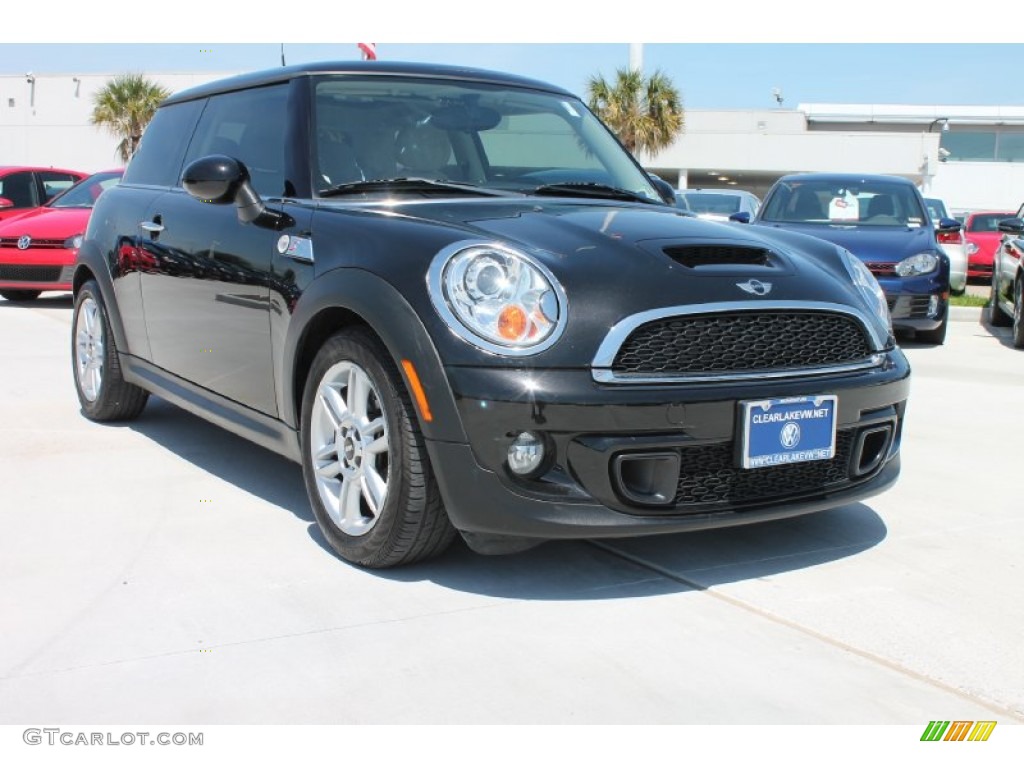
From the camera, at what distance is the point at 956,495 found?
4.37 meters

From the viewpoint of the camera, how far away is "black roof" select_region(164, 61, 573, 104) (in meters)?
4.11

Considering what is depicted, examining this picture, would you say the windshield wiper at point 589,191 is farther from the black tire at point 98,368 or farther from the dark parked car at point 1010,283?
the dark parked car at point 1010,283

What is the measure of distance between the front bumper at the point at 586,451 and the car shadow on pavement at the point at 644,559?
0.25 m

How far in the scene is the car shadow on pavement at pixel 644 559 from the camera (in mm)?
3297

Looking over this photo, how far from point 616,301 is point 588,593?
32.4 inches

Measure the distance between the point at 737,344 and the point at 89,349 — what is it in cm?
364

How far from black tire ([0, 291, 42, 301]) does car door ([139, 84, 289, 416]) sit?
8621mm

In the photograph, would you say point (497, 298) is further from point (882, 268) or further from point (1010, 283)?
point (1010, 283)

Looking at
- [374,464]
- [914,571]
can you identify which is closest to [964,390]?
[914,571]

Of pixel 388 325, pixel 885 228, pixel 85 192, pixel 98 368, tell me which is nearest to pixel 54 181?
pixel 85 192

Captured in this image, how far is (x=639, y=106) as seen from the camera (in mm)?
32094

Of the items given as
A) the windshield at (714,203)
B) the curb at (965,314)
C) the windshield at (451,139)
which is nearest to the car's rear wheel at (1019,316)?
the curb at (965,314)
